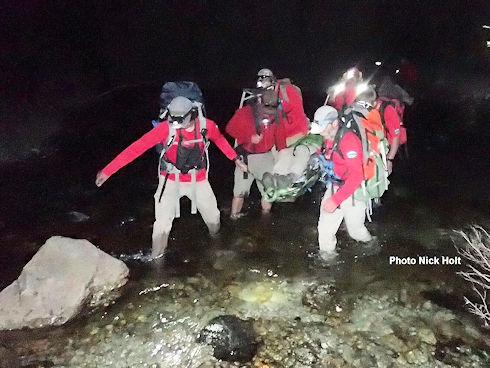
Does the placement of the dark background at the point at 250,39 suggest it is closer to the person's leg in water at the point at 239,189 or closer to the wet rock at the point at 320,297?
the person's leg in water at the point at 239,189

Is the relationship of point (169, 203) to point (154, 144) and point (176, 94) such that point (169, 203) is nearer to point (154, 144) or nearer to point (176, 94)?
point (154, 144)

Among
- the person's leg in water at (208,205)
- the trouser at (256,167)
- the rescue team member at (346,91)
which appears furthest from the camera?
the rescue team member at (346,91)

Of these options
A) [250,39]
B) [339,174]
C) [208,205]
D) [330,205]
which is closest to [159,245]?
[208,205]

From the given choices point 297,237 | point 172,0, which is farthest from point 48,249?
point 172,0

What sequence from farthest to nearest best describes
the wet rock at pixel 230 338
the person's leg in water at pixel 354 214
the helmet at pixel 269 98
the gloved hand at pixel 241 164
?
the helmet at pixel 269 98, the gloved hand at pixel 241 164, the person's leg in water at pixel 354 214, the wet rock at pixel 230 338

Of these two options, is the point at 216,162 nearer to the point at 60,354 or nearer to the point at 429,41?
the point at 60,354

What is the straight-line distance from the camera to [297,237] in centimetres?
757

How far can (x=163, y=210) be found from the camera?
645cm

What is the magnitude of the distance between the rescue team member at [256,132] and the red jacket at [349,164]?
1.58 meters

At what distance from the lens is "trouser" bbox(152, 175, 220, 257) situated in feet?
20.9

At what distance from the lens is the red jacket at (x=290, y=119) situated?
7.31m

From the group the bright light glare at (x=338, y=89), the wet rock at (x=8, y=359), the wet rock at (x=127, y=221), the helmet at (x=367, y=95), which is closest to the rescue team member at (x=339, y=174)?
the helmet at (x=367, y=95)

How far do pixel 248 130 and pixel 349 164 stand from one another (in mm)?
1991

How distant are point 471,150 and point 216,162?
5978 mm
